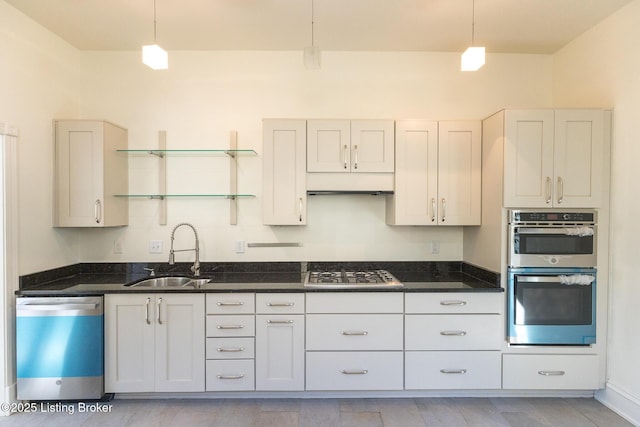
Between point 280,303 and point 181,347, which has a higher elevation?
point 280,303

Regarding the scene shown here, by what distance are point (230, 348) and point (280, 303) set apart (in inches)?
18.7

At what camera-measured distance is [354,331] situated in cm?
249

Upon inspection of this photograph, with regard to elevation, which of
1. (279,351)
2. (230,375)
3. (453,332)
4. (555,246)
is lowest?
(230,375)

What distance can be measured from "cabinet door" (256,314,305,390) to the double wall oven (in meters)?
1.51

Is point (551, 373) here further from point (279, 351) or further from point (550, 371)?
point (279, 351)

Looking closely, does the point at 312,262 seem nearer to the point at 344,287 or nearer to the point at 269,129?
the point at 344,287

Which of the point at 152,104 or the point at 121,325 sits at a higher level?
the point at 152,104

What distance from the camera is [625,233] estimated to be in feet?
7.77

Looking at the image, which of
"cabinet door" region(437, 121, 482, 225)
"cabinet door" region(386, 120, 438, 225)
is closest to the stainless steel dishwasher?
"cabinet door" region(386, 120, 438, 225)

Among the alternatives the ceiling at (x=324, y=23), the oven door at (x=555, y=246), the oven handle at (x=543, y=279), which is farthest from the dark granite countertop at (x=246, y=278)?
the ceiling at (x=324, y=23)

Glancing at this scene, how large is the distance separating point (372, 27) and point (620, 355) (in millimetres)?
2940

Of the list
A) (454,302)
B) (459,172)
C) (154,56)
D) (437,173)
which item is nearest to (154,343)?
(154,56)

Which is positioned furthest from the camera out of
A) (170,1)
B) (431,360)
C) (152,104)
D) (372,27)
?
(152,104)

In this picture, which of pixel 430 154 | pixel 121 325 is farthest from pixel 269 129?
pixel 121 325
